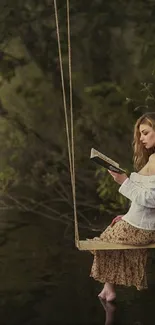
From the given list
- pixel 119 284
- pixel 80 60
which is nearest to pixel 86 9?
pixel 80 60

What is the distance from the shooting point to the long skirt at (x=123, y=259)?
252 cm

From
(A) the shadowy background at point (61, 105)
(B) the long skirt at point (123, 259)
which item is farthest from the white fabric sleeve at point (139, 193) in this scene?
(A) the shadowy background at point (61, 105)

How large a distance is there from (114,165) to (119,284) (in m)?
0.47

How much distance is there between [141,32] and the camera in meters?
2.88

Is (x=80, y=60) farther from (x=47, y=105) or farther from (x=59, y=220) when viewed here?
(x=59, y=220)

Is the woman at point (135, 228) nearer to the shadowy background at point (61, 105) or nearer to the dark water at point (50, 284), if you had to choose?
the dark water at point (50, 284)

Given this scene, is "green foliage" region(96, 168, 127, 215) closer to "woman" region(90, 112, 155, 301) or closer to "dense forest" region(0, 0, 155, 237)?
Result: "dense forest" region(0, 0, 155, 237)

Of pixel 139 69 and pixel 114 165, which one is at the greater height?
pixel 139 69

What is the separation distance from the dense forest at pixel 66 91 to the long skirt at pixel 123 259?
Result: 34 centimetres

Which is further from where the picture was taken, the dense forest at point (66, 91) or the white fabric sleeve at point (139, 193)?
the dense forest at point (66, 91)

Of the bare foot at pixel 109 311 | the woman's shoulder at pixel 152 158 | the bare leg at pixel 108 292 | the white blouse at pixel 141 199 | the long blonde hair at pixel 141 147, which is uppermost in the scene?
the long blonde hair at pixel 141 147

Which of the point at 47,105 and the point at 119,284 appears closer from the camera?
the point at 119,284

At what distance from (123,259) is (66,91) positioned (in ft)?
2.56

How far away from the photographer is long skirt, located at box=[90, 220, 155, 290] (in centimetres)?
252
